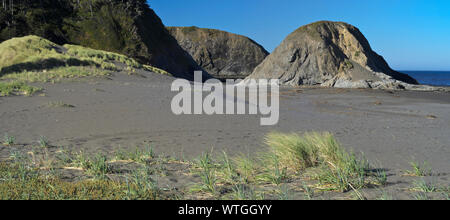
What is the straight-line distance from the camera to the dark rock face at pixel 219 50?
91.1 m

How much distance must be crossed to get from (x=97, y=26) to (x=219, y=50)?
5692 centimetres

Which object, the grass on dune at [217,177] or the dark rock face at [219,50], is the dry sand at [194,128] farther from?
the dark rock face at [219,50]

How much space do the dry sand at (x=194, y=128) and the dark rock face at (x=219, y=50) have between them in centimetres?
7858

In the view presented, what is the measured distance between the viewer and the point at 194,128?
324 inches

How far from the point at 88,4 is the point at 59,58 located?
24.5m

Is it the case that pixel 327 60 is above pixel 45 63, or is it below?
above

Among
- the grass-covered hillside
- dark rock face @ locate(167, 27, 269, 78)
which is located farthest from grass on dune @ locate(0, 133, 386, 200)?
dark rock face @ locate(167, 27, 269, 78)

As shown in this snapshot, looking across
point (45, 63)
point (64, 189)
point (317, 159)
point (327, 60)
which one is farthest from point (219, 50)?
point (64, 189)

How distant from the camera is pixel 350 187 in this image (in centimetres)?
360

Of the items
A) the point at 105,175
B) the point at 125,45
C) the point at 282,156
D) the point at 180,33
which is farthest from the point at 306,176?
the point at 180,33

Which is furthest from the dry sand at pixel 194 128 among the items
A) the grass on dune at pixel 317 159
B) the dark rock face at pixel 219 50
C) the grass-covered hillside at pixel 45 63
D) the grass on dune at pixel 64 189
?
the dark rock face at pixel 219 50

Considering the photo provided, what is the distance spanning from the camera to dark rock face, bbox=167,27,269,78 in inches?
3585

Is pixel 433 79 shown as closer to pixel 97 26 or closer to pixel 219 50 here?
pixel 219 50

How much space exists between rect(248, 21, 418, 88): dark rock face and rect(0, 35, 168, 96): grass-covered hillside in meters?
13.9
